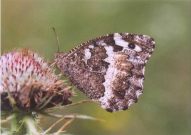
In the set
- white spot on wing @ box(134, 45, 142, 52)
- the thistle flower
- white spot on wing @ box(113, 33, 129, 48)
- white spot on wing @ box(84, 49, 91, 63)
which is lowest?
Answer: the thistle flower

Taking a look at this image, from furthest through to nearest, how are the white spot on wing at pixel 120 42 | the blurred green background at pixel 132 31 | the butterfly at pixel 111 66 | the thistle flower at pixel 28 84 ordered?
the blurred green background at pixel 132 31, the white spot on wing at pixel 120 42, the butterfly at pixel 111 66, the thistle flower at pixel 28 84

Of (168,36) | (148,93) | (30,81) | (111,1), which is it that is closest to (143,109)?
(148,93)

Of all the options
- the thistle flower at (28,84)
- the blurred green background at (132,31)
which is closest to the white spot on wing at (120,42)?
the thistle flower at (28,84)

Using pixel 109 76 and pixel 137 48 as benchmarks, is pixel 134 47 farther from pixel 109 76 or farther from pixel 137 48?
pixel 109 76

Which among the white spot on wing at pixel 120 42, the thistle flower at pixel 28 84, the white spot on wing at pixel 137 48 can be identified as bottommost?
the thistle flower at pixel 28 84

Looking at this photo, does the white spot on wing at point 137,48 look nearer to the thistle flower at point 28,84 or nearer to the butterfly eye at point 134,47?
the butterfly eye at point 134,47

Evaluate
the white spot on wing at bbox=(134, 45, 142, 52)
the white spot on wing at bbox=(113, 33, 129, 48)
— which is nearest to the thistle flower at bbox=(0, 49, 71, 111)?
the white spot on wing at bbox=(113, 33, 129, 48)

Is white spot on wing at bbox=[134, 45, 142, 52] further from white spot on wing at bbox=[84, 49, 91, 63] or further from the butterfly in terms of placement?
white spot on wing at bbox=[84, 49, 91, 63]
